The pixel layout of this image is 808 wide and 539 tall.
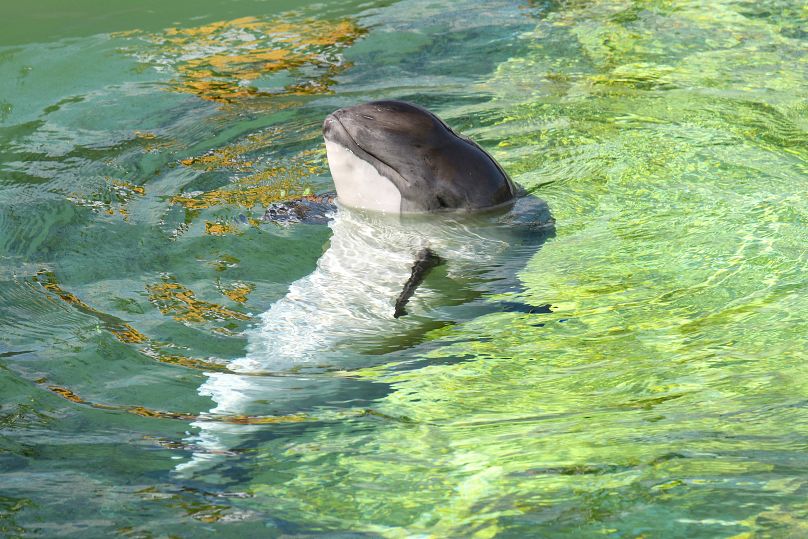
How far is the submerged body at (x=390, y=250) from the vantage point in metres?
4.50

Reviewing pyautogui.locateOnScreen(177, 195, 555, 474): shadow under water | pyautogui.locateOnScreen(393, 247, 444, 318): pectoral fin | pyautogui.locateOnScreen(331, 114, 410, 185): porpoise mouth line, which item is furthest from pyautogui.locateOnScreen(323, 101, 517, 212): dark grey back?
pyautogui.locateOnScreen(393, 247, 444, 318): pectoral fin

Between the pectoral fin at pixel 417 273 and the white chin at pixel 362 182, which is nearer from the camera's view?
the pectoral fin at pixel 417 273

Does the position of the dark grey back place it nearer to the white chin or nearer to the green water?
the white chin

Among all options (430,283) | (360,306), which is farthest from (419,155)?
(360,306)

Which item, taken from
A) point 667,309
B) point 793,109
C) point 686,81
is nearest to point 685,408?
point 667,309

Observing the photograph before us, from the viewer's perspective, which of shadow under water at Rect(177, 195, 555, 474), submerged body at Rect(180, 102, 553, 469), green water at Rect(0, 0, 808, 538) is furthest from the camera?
submerged body at Rect(180, 102, 553, 469)

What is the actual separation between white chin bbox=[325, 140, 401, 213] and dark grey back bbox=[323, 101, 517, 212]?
3 cm

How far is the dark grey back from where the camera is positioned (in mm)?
5395

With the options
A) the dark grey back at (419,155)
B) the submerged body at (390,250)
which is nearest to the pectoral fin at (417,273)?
the submerged body at (390,250)

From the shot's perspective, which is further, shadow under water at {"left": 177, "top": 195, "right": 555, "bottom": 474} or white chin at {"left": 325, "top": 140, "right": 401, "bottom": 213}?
white chin at {"left": 325, "top": 140, "right": 401, "bottom": 213}

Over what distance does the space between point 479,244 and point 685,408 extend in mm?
1956

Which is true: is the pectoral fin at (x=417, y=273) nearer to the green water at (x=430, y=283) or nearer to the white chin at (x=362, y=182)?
the green water at (x=430, y=283)

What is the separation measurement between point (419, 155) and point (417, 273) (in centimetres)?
84

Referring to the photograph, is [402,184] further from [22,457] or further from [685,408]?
[22,457]
